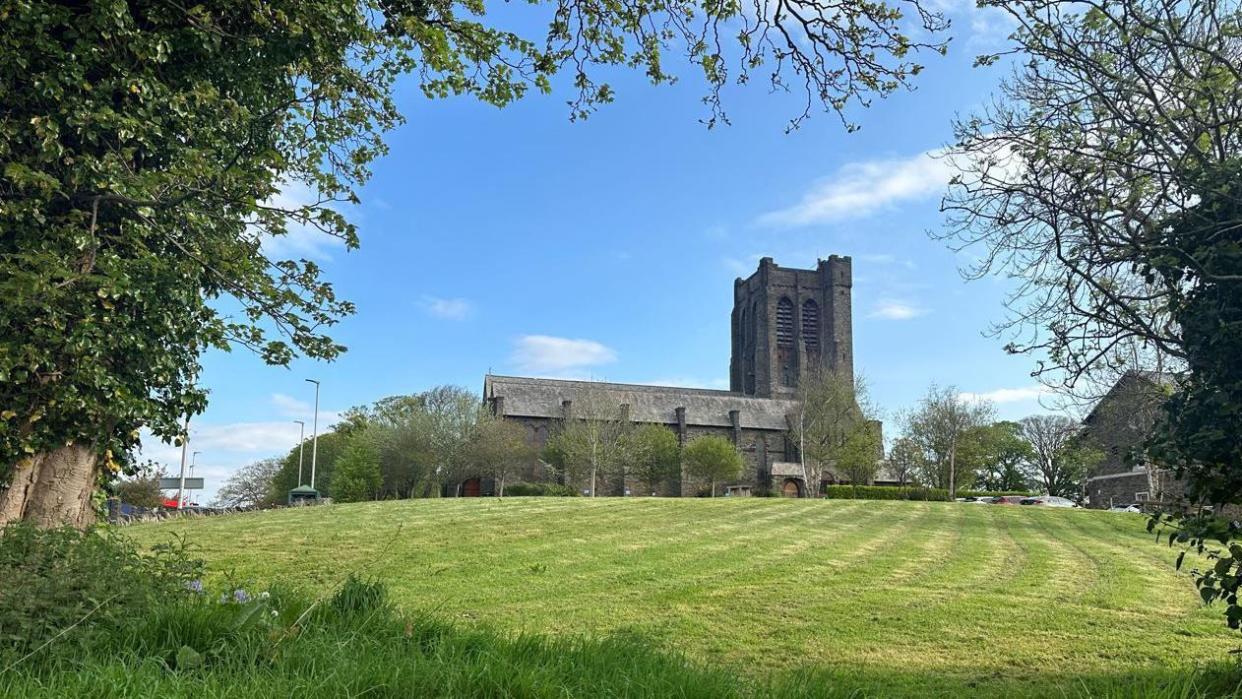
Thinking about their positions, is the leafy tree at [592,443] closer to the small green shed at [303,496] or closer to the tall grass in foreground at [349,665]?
the small green shed at [303,496]

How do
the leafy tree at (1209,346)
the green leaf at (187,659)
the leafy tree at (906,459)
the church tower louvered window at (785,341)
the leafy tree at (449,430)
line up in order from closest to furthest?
the green leaf at (187,659)
the leafy tree at (1209,346)
the leafy tree at (449,430)
the leafy tree at (906,459)
the church tower louvered window at (785,341)

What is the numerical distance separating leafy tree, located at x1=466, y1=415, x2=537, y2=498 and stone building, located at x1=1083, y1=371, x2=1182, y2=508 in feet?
110

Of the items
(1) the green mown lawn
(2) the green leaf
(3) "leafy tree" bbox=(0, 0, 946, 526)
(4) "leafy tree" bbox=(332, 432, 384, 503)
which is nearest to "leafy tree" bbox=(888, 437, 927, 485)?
(1) the green mown lawn

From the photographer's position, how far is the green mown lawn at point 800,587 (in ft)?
24.3

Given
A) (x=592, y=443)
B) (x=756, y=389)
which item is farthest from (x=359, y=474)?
(x=756, y=389)

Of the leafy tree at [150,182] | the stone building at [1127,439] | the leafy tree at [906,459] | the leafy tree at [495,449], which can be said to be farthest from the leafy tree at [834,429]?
the leafy tree at [150,182]

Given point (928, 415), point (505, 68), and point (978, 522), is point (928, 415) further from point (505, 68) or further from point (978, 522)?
point (505, 68)

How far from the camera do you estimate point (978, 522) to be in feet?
85.4

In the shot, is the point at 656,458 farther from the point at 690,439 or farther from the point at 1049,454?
the point at 1049,454

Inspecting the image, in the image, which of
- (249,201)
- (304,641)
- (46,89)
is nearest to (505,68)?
(249,201)

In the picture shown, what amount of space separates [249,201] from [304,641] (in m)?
3.68

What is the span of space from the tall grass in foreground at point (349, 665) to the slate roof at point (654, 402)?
Answer: 193ft

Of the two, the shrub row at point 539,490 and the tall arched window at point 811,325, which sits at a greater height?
the tall arched window at point 811,325

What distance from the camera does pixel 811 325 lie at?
79.0 meters
